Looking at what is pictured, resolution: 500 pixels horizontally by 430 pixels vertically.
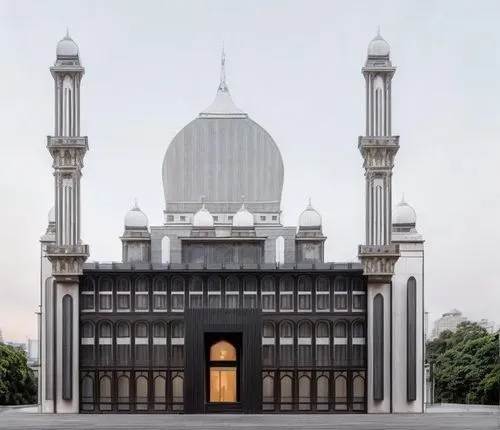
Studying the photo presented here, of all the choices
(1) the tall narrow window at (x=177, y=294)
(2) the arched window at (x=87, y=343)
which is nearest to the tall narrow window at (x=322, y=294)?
(1) the tall narrow window at (x=177, y=294)

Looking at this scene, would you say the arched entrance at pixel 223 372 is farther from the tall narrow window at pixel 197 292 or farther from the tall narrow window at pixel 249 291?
the tall narrow window at pixel 249 291

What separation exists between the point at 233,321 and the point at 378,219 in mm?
12622

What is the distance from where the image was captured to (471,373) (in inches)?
4304

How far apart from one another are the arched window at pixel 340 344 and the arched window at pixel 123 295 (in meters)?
14.9

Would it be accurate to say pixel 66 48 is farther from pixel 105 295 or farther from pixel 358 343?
pixel 358 343

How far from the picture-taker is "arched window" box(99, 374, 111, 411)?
8512 cm

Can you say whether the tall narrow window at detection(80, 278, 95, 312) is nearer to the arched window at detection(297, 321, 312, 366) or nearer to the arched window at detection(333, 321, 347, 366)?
the arched window at detection(297, 321, 312, 366)

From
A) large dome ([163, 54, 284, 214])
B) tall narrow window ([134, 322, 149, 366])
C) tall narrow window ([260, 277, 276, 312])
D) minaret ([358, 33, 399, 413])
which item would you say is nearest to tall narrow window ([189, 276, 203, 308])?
tall narrow window ([134, 322, 149, 366])

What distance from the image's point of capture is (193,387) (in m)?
84.1

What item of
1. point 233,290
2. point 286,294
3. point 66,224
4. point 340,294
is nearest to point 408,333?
point 340,294

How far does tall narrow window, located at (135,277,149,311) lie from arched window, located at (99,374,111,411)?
214 inches

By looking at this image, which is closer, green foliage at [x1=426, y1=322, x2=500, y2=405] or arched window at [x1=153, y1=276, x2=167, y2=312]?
arched window at [x1=153, y1=276, x2=167, y2=312]

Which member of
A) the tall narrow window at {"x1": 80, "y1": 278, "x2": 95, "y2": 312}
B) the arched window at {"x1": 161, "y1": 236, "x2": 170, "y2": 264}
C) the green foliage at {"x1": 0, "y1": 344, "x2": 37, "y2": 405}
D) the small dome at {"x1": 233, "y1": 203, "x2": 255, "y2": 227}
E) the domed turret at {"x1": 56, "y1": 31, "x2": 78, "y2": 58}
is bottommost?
the green foliage at {"x1": 0, "y1": 344, "x2": 37, "y2": 405}

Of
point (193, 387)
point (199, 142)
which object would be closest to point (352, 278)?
point (193, 387)
